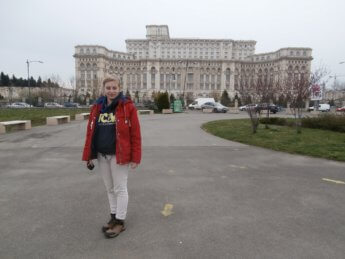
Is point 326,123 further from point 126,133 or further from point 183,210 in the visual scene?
point 126,133

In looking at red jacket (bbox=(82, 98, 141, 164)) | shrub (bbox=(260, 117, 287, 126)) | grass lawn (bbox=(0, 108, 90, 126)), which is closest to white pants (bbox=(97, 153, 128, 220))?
red jacket (bbox=(82, 98, 141, 164))

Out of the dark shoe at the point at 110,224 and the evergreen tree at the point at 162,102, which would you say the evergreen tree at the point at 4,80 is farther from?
the dark shoe at the point at 110,224

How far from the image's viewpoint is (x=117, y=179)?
10.8ft

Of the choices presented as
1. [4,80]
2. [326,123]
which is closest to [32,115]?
[326,123]

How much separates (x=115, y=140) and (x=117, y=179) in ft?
1.69

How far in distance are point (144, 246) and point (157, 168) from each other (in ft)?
11.2

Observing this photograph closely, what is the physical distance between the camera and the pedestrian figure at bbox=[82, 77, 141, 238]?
3146 mm

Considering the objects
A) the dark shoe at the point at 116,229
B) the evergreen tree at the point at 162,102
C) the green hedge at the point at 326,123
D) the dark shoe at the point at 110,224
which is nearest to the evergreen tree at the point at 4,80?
the evergreen tree at the point at 162,102

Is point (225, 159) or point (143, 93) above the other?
point (143, 93)

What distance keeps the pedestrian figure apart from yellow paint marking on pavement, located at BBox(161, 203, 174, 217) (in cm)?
70

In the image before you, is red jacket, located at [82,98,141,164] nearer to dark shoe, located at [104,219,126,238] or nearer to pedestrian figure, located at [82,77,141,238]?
pedestrian figure, located at [82,77,141,238]

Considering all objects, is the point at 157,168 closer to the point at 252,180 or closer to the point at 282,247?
the point at 252,180

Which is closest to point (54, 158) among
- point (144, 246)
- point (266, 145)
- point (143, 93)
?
point (144, 246)

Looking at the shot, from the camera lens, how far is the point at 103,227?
3312 mm
